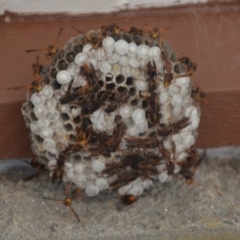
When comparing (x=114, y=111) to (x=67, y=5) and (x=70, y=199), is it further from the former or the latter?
(x=67, y=5)

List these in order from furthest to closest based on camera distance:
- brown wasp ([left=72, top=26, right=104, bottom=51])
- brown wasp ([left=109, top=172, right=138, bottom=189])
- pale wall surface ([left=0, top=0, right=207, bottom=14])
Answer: pale wall surface ([left=0, top=0, right=207, bottom=14])
brown wasp ([left=109, top=172, right=138, bottom=189])
brown wasp ([left=72, top=26, right=104, bottom=51])

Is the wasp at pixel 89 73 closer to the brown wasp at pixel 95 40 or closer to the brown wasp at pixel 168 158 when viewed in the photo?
the brown wasp at pixel 95 40

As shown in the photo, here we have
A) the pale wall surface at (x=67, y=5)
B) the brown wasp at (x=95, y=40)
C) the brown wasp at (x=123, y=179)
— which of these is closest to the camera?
the brown wasp at (x=95, y=40)

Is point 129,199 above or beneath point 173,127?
Answer: beneath

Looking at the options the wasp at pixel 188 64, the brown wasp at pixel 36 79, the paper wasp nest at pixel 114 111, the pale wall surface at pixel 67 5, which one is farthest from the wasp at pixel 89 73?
the pale wall surface at pixel 67 5

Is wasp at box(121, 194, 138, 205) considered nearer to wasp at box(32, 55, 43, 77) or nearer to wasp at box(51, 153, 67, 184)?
wasp at box(51, 153, 67, 184)

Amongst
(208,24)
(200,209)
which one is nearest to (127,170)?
(200,209)

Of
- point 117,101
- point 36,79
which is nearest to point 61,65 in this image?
point 36,79

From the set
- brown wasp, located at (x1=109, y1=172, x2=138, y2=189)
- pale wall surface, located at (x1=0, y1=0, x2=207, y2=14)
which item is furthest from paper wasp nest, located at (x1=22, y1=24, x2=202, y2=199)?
pale wall surface, located at (x1=0, y1=0, x2=207, y2=14)

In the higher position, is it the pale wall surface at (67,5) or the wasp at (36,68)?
the pale wall surface at (67,5)
